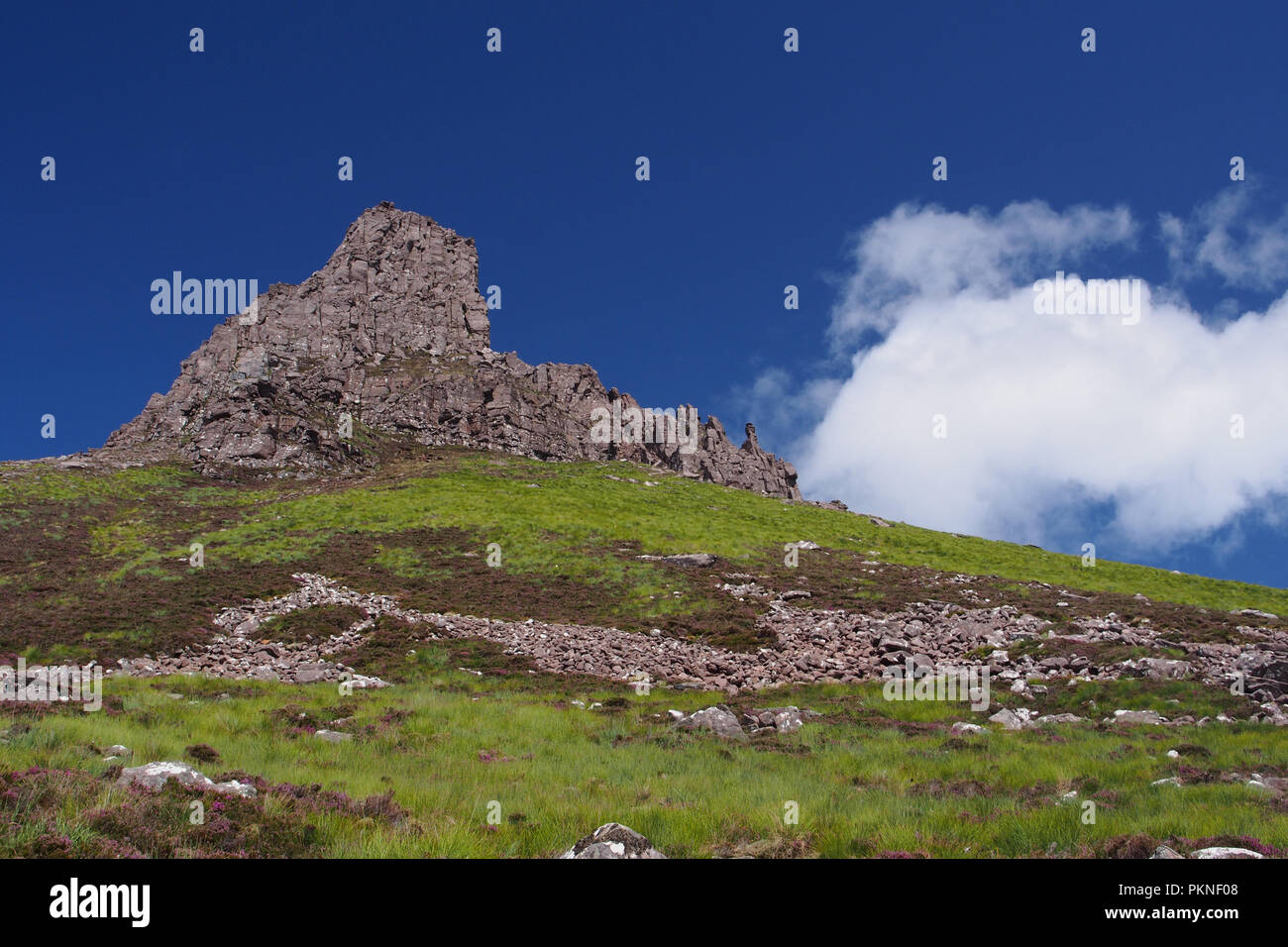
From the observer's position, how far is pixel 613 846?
723cm

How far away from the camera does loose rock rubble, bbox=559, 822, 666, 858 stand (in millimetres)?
7117

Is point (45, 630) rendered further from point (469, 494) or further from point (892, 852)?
point (469, 494)

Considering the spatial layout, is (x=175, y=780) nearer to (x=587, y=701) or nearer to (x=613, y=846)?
(x=613, y=846)

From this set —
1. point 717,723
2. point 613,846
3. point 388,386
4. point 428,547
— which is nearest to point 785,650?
point 717,723

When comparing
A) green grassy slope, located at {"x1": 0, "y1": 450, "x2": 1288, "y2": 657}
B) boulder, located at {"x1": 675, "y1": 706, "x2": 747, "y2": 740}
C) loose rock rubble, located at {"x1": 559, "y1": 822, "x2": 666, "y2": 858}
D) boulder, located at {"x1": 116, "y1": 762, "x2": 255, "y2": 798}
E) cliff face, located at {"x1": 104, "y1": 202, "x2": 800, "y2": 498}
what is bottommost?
boulder, located at {"x1": 675, "y1": 706, "x2": 747, "y2": 740}

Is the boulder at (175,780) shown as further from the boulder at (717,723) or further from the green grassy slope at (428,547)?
the green grassy slope at (428,547)

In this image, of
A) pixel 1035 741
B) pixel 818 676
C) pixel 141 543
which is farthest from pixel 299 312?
pixel 1035 741

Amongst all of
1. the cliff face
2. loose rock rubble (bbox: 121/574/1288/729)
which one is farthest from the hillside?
the cliff face

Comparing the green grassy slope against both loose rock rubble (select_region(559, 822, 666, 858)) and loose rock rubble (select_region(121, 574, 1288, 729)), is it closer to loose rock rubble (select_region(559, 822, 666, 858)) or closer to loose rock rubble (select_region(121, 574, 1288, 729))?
loose rock rubble (select_region(121, 574, 1288, 729))

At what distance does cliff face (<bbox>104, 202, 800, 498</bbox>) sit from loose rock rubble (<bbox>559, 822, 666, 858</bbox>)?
73937mm

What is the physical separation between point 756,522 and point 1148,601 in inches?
1149

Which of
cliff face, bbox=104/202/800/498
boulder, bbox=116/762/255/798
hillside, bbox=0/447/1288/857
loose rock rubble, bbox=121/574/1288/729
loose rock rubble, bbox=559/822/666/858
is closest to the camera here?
loose rock rubble, bbox=559/822/666/858

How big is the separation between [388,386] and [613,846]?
345 feet

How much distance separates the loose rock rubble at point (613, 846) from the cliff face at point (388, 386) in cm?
7394
